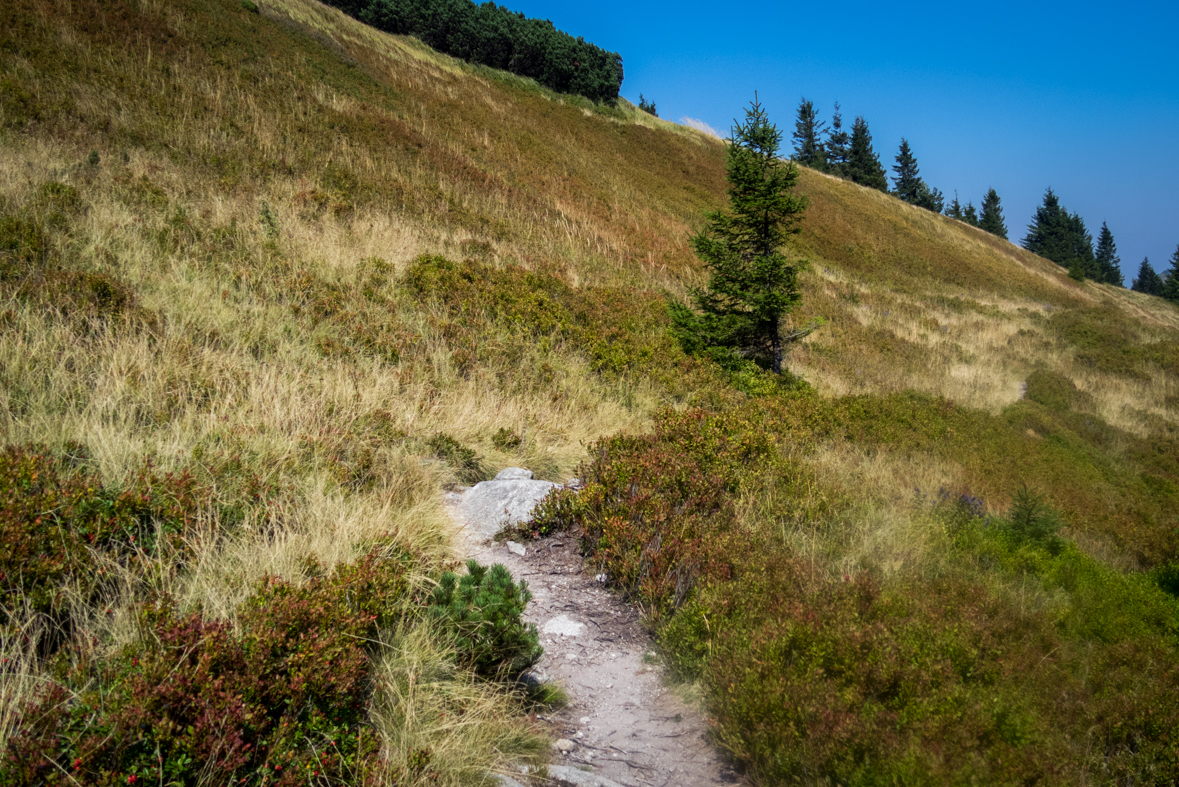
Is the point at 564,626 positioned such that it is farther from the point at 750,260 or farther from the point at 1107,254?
the point at 1107,254

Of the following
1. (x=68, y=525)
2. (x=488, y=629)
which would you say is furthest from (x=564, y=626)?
(x=68, y=525)

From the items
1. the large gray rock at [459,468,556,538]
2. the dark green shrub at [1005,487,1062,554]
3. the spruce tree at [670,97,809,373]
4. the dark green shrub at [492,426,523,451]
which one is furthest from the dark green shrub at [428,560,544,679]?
the spruce tree at [670,97,809,373]

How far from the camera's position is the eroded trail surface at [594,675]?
2570 mm

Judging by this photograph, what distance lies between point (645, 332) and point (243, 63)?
13.3 meters

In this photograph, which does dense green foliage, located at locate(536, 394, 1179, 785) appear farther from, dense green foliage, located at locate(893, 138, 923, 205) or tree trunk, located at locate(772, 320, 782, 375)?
dense green foliage, located at locate(893, 138, 923, 205)

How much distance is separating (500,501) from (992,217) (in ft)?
319

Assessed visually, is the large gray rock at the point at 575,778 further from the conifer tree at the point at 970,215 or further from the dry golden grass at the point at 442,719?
the conifer tree at the point at 970,215

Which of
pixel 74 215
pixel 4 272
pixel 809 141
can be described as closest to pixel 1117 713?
pixel 4 272

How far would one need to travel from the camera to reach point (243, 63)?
1498cm

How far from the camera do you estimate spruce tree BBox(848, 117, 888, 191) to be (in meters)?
67.0

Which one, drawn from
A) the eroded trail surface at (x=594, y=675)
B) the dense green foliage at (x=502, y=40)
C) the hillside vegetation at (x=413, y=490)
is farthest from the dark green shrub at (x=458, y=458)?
the dense green foliage at (x=502, y=40)

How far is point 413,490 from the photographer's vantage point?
4.25m

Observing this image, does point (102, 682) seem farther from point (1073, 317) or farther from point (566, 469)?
point (1073, 317)

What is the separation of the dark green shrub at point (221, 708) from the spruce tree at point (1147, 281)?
118m
